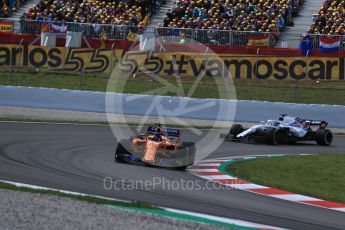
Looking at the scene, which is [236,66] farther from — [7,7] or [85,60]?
[7,7]

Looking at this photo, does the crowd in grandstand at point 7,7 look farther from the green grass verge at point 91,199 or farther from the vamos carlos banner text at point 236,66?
Answer: the green grass verge at point 91,199

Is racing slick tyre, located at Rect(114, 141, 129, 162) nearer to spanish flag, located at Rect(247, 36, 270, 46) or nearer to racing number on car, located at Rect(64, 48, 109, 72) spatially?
racing number on car, located at Rect(64, 48, 109, 72)

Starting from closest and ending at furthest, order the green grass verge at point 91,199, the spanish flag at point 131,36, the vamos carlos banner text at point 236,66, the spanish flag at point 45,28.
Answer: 1. the green grass verge at point 91,199
2. the vamos carlos banner text at point 236,66
3. the spanish flag at point 131,36
4. the spanish flag at point 45,28

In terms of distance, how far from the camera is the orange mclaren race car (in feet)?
41.8

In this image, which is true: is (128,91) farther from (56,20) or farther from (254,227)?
(254,227)

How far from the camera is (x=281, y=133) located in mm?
18141

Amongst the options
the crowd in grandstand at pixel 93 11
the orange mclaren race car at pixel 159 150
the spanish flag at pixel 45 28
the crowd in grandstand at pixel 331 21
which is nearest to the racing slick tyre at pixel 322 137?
the orange mclaren race car at pixel 159 150

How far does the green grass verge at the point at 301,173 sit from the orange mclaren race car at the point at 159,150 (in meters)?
0.84

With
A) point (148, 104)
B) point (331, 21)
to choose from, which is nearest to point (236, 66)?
point (148, 104)

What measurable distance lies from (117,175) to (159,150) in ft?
3.86

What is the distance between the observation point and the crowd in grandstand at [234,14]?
2916 cm

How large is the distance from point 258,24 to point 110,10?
6.29m

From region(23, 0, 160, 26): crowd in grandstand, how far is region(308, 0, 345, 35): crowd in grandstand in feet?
23.0

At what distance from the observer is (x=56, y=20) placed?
32.0 m
